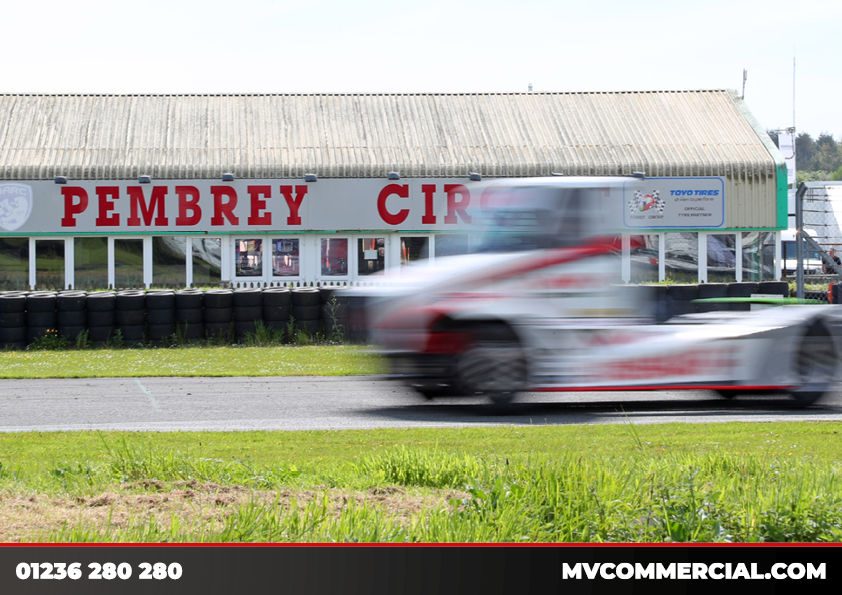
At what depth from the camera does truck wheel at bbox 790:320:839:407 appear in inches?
499

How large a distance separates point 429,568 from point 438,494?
98.6 inches

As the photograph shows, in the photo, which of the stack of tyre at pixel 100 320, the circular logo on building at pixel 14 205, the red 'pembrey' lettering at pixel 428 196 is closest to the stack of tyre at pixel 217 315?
the stack of tyre at pixel 100 320

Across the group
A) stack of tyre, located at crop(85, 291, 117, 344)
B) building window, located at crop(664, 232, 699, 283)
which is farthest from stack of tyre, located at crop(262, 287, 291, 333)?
building window, located at crop(664, 232, 699, 283)

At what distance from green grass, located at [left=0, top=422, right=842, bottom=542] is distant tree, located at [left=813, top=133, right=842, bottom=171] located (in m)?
168

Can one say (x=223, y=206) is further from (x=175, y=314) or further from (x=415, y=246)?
(x=175, y=314)

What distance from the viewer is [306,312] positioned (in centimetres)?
2378

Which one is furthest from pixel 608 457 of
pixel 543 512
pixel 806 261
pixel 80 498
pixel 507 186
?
pixel 806 261

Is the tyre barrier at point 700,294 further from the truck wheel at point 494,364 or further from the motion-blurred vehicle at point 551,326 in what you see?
the truck wheel at point 494,364

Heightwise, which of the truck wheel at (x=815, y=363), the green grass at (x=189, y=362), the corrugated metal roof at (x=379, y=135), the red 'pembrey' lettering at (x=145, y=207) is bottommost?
the green grass at (x=189, y=362)

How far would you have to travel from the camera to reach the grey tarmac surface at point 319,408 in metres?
11.9

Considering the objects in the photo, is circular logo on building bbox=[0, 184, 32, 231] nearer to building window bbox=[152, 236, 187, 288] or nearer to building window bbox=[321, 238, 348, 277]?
building window bbox=[152, 236, 187, 288]

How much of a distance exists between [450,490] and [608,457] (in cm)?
182

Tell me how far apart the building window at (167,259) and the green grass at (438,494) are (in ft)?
80.0

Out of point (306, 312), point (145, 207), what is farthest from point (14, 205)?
point (306, 312)
